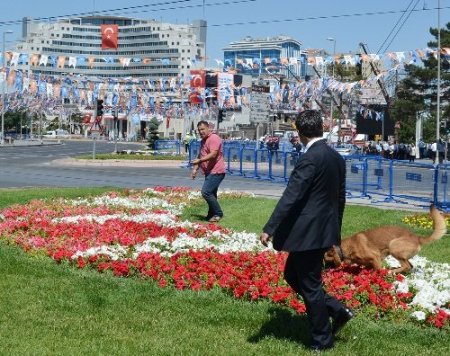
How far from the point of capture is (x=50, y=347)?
18.8 ft

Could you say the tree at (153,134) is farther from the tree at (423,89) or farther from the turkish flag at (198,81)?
the tree at (423,89)

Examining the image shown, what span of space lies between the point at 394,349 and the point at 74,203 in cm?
1100

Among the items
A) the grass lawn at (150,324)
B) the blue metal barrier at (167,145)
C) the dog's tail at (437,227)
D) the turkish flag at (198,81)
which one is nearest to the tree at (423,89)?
the turkish flag at (198,81)

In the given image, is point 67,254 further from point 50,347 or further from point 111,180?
point 111,180

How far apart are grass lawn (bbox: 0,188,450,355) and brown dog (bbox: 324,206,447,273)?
122cm

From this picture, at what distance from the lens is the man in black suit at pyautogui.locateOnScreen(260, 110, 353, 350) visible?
5.64 m

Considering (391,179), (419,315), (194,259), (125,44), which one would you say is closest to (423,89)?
(391,179)

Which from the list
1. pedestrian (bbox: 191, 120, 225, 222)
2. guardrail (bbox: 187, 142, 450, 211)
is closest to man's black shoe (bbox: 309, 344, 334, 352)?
pedestrian (bbox: 191, 120, 225, 222)

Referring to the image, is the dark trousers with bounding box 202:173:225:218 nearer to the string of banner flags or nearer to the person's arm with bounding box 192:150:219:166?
the person's arm with bounding box 192:150:219:166

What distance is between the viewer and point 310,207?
18.7 feet

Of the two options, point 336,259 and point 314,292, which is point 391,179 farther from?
point 314,292

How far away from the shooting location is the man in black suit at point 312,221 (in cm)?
564

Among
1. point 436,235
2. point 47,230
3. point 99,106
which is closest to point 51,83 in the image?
point 99,106

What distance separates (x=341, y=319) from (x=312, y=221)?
862 mm
